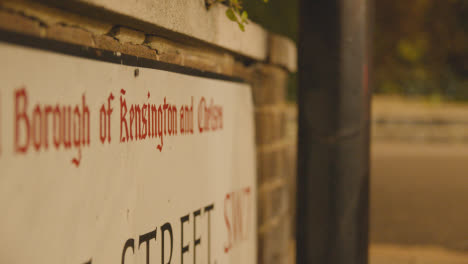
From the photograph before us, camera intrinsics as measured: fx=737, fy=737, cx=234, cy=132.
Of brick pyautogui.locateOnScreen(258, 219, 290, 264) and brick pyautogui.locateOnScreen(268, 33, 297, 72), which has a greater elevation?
brick pyautogui.locateOnScreen(268, 33, 297, 72)

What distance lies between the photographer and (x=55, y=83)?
191 cm

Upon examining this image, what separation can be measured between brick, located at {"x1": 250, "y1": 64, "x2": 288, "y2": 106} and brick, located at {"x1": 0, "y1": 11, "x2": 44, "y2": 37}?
2311 mm

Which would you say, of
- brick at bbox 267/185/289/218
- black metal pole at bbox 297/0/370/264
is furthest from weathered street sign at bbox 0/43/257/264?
brick at bbox 267/185/289/218

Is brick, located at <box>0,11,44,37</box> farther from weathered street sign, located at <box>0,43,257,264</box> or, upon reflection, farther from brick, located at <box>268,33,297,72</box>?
brick, located at <box>268,33,297,72</box>

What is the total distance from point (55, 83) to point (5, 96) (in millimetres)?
218

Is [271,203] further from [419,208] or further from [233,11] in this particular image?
[419,208]

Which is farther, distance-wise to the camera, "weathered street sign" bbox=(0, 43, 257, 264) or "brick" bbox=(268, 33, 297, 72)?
"brick" bbox=(268, 33, 297, 72)

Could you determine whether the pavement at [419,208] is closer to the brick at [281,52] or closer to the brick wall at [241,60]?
the brick wall at [241,60]

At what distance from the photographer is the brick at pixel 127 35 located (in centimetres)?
244

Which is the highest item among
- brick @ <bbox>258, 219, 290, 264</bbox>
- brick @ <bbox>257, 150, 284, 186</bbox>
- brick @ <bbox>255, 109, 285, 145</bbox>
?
brick @ <bbox>255, 109, 285, 145</bbox>

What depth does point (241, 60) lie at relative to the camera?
4031 millimetres

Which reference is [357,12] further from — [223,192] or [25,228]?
[25,228]

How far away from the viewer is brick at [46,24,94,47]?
2.02 metres

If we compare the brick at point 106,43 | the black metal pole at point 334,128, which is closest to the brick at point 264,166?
the black metal pole at point 334,128
